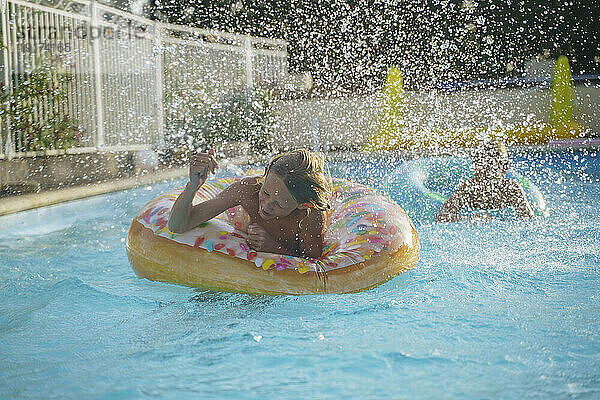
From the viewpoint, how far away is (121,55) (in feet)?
31.4

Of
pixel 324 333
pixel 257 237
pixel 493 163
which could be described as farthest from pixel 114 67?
pixel 324 333

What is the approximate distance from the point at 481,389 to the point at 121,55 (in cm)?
859

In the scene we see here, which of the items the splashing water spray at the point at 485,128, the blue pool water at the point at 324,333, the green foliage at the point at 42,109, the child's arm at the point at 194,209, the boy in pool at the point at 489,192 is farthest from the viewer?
the splashing water spray at the point at 485,128

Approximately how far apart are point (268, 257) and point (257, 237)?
0.42 feet

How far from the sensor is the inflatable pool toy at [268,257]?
2.97 metres

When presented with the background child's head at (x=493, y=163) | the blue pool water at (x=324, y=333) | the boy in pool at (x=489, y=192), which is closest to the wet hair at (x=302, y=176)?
the blue pool water at (x=324, y=333)

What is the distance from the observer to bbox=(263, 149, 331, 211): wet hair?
293cm

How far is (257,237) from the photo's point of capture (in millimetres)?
3102

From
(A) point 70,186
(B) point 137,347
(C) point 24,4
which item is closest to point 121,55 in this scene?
(C) point 24,4

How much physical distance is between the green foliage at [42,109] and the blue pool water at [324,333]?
304cm

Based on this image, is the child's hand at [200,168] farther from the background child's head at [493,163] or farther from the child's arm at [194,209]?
the background child's head at [493,163]

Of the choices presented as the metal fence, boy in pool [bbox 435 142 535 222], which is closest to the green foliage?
the metal fence

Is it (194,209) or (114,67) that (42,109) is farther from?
(194,209)

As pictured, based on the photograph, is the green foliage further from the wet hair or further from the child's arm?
the wet hair
